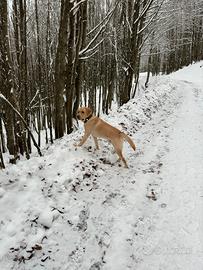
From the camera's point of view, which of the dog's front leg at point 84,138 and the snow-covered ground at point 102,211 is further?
the dog's front leg at point 84,138

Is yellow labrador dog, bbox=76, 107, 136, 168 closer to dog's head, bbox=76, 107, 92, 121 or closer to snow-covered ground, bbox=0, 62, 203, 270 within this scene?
dog's head, bbox=76, 107, 92, 121

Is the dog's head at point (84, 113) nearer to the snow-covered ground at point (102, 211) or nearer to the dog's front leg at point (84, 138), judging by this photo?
the dog's front leg at point (84, 138)

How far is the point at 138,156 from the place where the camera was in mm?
6562

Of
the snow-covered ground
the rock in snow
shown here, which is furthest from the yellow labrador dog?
the rock in snow

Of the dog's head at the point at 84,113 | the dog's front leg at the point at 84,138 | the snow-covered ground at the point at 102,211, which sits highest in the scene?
the dog's head at the point at 84,113

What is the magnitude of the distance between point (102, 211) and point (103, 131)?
211 cm

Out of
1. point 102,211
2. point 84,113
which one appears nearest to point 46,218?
point 102,211

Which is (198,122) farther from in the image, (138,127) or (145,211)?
(145,211)

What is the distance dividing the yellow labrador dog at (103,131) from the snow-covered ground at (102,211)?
42 centimetres

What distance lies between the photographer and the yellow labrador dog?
5.85m

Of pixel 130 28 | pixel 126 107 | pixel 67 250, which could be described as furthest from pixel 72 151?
pixel 130 28

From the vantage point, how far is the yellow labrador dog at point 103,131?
5848mm

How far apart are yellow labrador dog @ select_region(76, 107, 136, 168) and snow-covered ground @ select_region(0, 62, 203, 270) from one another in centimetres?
42

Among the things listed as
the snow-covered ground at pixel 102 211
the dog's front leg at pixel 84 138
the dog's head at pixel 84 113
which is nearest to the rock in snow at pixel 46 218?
the snow-covered ground at pixel 102 211
